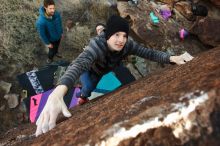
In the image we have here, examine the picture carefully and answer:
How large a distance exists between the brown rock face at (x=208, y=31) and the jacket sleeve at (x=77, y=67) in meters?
5.80

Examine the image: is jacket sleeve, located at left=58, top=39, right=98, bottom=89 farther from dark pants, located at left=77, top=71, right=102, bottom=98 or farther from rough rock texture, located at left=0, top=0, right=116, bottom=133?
rough rock texture, located at left=0, top=0, right=116, bottom=133

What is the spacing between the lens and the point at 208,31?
8.56 m

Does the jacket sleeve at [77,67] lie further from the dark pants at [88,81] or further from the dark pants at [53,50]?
the dark pants at [53,50]

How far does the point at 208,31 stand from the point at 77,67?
639cm

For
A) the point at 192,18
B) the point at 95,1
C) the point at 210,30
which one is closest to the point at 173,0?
the point at 192,18

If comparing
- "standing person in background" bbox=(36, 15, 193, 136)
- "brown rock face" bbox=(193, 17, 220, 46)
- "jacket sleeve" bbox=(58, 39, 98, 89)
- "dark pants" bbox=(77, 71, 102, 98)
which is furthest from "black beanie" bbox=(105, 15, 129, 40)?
"brown rock face" bbox=(193, 17, 220, 46)

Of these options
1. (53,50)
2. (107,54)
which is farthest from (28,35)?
(107,54)

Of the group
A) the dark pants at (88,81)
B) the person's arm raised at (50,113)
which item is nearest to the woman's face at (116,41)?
the dark pants at (88,81)

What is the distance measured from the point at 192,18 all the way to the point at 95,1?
110 inches

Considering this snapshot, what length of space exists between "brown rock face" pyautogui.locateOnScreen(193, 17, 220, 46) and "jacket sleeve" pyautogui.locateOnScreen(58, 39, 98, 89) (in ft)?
19.0

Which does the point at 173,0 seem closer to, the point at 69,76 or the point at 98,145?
the point at 69,76

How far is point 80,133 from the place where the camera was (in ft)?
6.28

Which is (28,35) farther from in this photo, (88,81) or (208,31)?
(208,31)

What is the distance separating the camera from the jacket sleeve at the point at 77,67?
8.52ft
